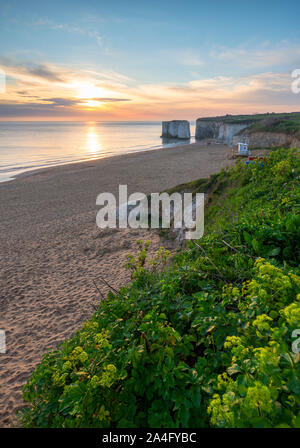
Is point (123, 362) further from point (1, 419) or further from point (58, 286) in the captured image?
point (58, 286)

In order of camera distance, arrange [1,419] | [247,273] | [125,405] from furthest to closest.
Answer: [1,419]
[247,273]
[125,405]

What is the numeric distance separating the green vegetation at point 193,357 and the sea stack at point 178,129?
108 m

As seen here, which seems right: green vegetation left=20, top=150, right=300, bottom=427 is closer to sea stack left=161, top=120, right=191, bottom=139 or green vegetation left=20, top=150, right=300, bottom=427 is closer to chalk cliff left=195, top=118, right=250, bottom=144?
chalk cliff left=195, top=118, right=250, bottom=144

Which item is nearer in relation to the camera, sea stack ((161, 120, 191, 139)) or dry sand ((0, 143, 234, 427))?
dry sand ((0, 143, 234, 427))

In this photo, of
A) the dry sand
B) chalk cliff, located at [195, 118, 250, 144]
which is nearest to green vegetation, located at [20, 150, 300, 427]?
the dry sand

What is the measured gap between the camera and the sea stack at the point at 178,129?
339 ft

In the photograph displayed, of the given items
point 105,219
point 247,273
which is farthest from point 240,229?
point 105,219

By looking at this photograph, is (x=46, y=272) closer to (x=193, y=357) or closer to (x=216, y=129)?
(x=193, y=357)

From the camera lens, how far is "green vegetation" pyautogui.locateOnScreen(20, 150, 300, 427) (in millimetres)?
1436

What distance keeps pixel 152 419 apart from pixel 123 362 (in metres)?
0.46

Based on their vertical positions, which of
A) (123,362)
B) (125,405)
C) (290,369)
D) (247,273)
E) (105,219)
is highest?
(290,369)

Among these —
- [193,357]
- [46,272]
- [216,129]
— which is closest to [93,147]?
[216,129]

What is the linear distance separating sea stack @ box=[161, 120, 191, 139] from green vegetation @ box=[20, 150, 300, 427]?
107917 millimetres

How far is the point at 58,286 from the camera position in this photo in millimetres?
7547
